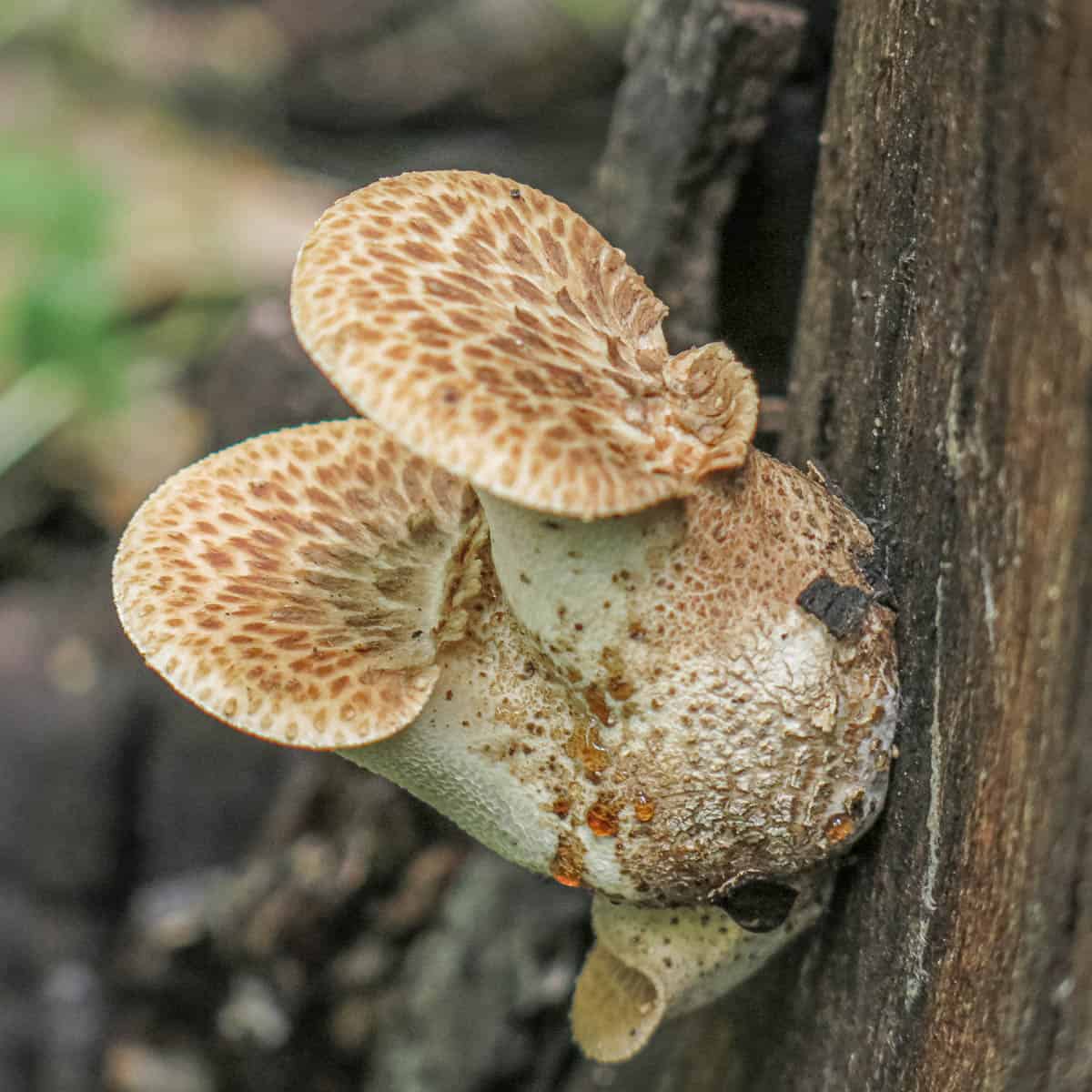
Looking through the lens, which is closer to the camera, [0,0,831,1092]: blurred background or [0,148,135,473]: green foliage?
[0,0,831,1092]: blurred background

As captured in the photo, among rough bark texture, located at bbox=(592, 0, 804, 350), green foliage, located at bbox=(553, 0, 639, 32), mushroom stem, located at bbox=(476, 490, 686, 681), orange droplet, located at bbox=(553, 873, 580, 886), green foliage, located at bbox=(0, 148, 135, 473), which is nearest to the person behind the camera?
mushroom stem, located at bbox=(476, 490, 686, 681)

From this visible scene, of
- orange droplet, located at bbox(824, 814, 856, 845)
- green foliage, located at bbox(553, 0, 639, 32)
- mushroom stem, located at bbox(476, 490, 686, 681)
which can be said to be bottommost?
green foliage, located at bbox(553, 0, 639, 32)

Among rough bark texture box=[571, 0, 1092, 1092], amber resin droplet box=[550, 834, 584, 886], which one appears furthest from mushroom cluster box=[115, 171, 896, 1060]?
rough bark texture box=[571, 0, 1092, 1092]

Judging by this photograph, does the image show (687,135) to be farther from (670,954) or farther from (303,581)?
(670,954)

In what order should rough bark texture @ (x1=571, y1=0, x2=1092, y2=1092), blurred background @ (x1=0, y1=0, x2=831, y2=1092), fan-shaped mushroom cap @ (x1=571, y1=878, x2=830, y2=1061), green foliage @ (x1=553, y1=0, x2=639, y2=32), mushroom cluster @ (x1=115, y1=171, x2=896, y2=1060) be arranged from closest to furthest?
1. rough bark texture @ (x1=571, y1=0, x2=1092, y2=1092)
2. mushroom cluster @ (x1=115, y1=171, x2=896, y2=1060)
3. fan-shaped mushroom cap @ (x1=571, y1=878, x2=830, y2=1061)
4. blurred background @ (x1=0, y1=0, x2=831, y2=1092)
5. green foliage @ (x1=553, y1=0, x2=639, y2=32)

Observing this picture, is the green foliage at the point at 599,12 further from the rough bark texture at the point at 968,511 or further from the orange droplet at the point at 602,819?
the orange droplet at the point at 602,819

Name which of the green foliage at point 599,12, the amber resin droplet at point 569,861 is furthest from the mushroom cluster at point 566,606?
the green foliage at point 599,12

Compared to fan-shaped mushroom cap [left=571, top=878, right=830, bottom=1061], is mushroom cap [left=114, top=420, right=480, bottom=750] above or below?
above

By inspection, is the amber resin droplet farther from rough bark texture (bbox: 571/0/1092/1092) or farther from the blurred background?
the blurred background

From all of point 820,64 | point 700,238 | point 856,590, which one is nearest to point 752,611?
point 856,590
